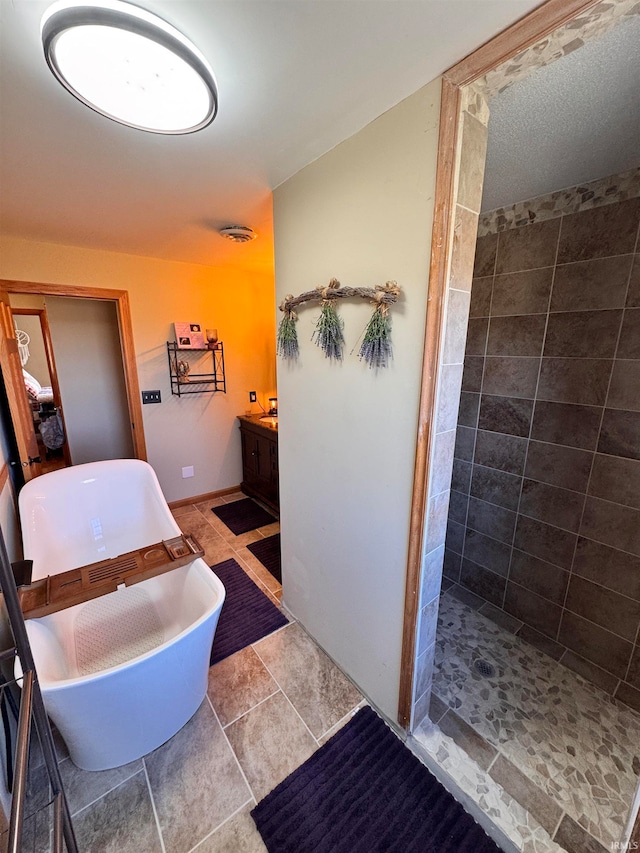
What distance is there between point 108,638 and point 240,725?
0.85 meters

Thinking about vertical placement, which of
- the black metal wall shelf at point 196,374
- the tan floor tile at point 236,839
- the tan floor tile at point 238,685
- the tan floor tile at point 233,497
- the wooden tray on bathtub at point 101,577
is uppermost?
the black metal wall shelf at point 196,374

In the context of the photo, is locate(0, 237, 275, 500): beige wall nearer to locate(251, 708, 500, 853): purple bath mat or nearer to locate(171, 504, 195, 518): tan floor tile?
locate(171, 504, 195, 518): tan floor tile

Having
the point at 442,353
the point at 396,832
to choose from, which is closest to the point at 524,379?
the point at 442,353

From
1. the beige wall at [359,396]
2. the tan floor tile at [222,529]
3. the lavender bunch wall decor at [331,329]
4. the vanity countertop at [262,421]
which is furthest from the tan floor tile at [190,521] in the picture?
the lavender bunch wall decor at [331,329]

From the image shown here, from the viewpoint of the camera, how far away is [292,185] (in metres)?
1.53

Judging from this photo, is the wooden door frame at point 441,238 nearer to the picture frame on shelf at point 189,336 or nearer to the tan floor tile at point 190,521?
the tan floor tile at point 190,521

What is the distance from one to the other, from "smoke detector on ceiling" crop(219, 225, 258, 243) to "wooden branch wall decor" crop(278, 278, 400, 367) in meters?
0.85

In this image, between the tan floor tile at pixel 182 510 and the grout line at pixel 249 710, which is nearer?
the grout line at pixel 249 710

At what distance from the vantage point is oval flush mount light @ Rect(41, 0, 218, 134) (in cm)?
75

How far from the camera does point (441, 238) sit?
1.01 meters

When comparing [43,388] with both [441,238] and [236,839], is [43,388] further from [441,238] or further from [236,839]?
[441,238]

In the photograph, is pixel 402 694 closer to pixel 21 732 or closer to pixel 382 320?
pixel 21 732

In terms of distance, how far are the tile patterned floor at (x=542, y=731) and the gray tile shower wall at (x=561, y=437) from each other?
0.17 metres

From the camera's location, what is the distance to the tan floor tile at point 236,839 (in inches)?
43.1
